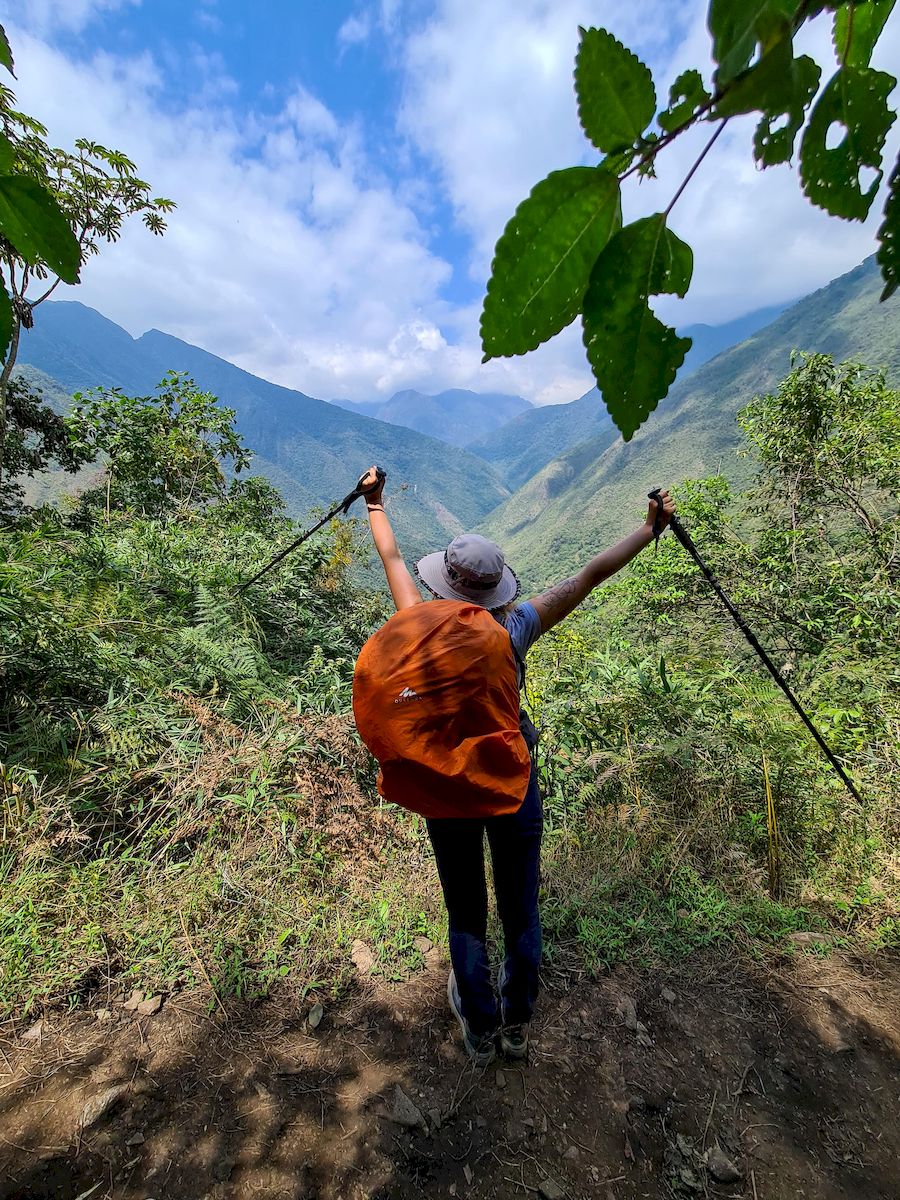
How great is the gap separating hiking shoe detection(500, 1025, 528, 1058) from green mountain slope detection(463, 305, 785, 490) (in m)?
148

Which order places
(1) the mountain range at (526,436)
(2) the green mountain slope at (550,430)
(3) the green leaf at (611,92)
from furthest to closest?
(2) the green mountain slope at (550,430) → (1) the mountain range at (526,436) → (3) the green leaf at (611,92)

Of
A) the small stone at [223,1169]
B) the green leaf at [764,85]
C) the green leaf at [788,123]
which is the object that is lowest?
the small stone at [223,1169]

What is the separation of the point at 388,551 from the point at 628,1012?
2.15 m

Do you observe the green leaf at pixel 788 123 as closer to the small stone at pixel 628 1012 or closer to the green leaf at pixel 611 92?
the green leaf at pixel 611 92

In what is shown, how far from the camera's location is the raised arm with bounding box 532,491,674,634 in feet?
6.13

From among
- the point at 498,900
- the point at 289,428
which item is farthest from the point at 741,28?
the point at 289,428

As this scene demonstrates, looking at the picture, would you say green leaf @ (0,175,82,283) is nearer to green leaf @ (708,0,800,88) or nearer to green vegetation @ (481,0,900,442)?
green vegetation @ (481,0,900,442)

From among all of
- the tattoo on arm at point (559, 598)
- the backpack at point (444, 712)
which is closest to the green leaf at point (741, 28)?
the backpack at point (444, 712)

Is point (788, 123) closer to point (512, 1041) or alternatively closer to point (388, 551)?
point (388, 551)

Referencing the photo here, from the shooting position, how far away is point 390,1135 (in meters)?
1.75

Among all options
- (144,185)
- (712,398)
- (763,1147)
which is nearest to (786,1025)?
(763,1147)

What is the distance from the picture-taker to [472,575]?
1754 millimetres

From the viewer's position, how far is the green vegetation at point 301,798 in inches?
93.4

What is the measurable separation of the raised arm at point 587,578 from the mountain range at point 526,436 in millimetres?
873
